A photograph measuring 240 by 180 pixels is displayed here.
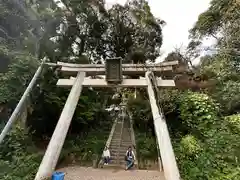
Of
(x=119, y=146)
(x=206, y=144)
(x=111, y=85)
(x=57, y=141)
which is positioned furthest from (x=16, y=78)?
(x=206, y=144)

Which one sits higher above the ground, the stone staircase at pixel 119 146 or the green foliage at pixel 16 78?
the green foliage at pixel 16 78

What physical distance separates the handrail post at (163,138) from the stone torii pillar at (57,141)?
3005 millimetres

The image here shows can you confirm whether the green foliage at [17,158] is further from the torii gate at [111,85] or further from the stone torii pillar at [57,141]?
the torii gate at [111,85]

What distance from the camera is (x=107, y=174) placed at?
7984 millimetres

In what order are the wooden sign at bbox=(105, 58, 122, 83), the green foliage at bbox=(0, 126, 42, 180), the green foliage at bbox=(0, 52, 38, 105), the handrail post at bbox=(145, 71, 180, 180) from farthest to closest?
the green foliage at bbox=(0, 52, 38, 105)
the wooden sign at bbox=(105, 58, 122, 83)
the green foliage at bbox=(0, 126, 42, 180)
the handrail post at bbox=(145, 71, 180, 180)

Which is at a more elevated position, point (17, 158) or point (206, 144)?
point (206, 144)

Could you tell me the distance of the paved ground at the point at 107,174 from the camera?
748cm

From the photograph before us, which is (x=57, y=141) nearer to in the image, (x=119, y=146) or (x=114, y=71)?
(x=114, y=71)

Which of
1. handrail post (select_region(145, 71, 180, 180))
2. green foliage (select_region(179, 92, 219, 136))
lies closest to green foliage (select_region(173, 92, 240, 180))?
green foliage (select_region(179, 92, 219, 136))

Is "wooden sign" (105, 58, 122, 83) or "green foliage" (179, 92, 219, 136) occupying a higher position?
"wooden sign" (105, 58, 122, 83)

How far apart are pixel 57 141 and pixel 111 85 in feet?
9.93

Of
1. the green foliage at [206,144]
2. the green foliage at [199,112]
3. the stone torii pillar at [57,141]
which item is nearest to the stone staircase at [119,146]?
the green foliage at [206,144]

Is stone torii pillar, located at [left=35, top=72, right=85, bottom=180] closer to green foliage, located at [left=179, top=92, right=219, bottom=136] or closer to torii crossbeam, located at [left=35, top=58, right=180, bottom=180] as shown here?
torii crossbeam, located at [left=35, top=58, right=180, bottom=180]

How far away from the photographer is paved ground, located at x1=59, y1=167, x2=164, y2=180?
7.48m
